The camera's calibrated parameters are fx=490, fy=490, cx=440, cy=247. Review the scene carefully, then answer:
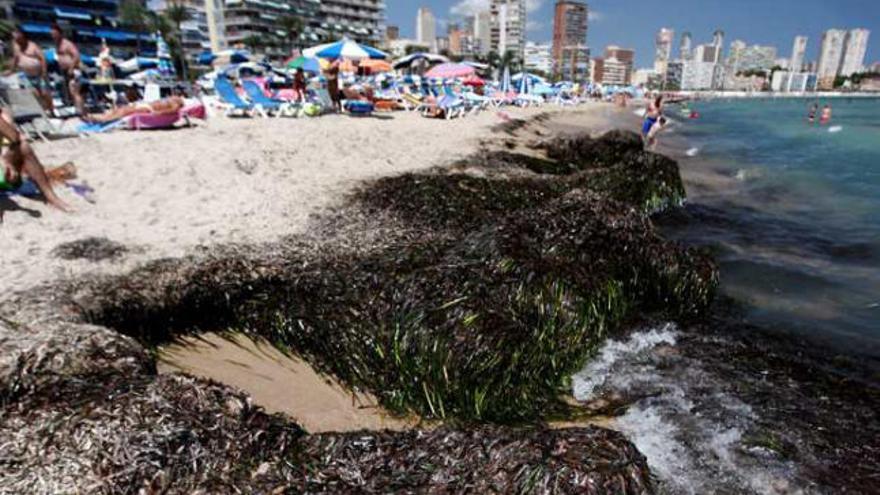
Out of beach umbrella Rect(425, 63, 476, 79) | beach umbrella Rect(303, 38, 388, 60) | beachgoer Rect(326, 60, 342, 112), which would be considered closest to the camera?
beachgoer Rect(326, 60, 342, 112)

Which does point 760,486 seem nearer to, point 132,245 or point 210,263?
point 210,263

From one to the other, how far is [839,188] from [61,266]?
60.7 feet

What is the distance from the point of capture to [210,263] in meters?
5.12

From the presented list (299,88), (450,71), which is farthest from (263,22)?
(299,88)

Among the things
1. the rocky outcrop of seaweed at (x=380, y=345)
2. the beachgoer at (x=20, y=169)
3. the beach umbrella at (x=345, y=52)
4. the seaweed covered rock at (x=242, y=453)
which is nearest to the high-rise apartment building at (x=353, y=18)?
the beach umbrella at (x=345, y=52)

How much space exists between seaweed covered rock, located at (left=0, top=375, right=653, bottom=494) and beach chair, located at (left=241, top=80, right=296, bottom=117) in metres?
13.1

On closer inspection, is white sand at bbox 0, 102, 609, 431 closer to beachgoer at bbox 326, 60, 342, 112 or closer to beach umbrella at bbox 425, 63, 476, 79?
beachgoer at bbox 326, 60, 342, 112

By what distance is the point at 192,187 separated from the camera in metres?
7.50

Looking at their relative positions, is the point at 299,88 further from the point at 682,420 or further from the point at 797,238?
the point at 682,420

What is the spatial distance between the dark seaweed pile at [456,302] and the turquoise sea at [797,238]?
1316 millimetres

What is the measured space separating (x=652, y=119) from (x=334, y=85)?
33.6 feet

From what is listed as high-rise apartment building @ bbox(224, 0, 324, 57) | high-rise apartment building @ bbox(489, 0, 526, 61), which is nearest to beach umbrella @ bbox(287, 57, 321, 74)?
high-rise apartment building @ bbox(224, 0, 324, 57)

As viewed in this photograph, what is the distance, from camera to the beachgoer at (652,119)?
14359 millimetres

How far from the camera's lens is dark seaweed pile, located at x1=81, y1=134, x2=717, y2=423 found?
3.89 meters
